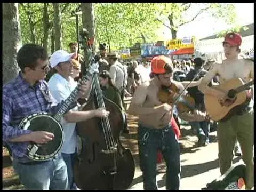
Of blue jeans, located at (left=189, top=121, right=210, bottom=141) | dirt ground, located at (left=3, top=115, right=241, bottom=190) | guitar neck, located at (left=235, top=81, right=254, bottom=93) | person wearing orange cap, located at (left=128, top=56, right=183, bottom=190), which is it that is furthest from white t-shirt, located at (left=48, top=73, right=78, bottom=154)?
blue jeans, located at (left=189, top=121, right=210, bottom=141)

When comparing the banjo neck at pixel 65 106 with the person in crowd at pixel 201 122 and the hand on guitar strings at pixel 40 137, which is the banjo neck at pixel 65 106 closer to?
the hand on guitar strings at pixel 40 137

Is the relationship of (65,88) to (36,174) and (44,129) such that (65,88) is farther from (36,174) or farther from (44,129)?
(36,174)

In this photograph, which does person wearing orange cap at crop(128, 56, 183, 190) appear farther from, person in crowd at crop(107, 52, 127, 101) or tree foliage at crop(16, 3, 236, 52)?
tree foliage at crop(16, 3, 236, 52)

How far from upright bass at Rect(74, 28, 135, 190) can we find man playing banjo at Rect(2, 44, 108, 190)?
895 millimetres

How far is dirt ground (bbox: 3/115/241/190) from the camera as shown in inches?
221

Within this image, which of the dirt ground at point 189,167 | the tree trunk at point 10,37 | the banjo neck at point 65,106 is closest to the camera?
the banjo neck at point 65,106

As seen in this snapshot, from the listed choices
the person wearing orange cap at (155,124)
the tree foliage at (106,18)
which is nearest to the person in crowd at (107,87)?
the person wearing orange cap at (155,124)

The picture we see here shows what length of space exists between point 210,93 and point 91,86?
1467 mm

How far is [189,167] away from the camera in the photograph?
255 inches

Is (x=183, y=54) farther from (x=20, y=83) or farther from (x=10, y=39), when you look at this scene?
(x=20, y=83)

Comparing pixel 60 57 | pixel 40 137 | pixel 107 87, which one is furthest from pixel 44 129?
pixel 107 87

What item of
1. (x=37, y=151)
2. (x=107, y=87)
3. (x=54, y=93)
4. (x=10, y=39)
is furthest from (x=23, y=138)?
(x=10, y=39)

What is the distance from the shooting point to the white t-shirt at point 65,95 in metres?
4.08

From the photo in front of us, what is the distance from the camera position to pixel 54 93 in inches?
160
